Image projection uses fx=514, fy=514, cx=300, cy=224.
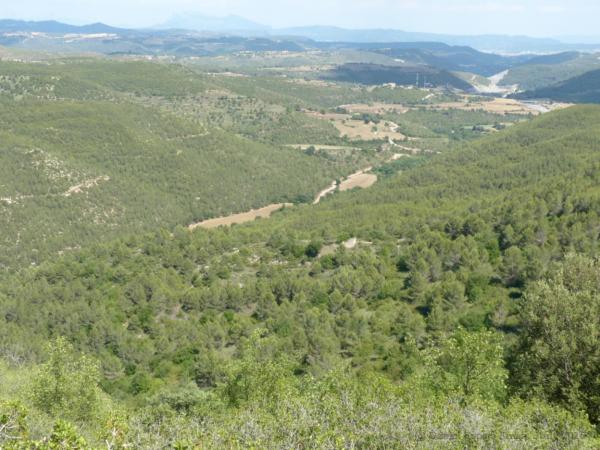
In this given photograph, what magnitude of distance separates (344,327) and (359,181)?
125623mm

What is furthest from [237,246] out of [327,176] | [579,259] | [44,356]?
[327,176]

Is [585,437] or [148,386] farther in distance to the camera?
[148,386]

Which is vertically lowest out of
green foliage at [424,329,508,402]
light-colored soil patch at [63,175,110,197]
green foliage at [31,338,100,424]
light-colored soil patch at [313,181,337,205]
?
light-colored soil patch at [313,181,337,205]

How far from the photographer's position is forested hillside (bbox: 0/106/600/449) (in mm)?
22422

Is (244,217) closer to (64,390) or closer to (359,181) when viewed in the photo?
(359,181)

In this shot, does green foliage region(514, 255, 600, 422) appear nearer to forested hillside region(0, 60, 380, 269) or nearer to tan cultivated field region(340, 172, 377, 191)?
forested hillside region(0, 60, 380, 269)

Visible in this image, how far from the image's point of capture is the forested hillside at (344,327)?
2242 centimetres

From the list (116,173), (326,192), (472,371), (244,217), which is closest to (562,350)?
(472,371)

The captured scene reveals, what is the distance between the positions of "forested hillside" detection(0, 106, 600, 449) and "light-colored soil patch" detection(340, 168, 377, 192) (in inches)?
1432

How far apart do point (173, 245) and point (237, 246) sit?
37.8 feet

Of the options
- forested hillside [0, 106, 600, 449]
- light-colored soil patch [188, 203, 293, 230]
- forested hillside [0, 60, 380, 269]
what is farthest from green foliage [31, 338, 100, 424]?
light-colored soil patch [188, 203, 293, 230]

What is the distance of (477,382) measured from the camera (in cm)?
3011

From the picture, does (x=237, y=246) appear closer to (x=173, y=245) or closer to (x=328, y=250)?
→ (x=173, y=245)

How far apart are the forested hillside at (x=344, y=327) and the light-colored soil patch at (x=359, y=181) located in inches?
1432
